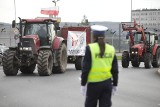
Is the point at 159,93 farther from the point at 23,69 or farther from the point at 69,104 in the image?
the point at 23,69

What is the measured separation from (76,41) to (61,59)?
9.38 feet

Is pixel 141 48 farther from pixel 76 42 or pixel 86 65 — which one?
pixel 86 65

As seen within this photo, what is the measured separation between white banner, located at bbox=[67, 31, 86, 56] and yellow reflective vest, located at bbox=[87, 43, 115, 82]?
61.0 ft

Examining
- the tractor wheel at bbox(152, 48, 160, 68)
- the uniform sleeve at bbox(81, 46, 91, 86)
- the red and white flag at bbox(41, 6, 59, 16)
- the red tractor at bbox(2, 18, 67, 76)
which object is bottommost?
the tractor wheel at bbox(152, 48, 160, 68)

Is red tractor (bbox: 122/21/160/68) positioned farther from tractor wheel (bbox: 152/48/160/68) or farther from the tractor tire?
the tractor tire

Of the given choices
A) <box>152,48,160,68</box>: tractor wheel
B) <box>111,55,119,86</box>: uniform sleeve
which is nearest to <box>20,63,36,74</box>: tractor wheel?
<box>152,48,160,68</box>: tractor wheel

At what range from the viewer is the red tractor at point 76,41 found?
2598 centimetres

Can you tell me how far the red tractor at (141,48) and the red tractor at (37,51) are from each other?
692 centimetres

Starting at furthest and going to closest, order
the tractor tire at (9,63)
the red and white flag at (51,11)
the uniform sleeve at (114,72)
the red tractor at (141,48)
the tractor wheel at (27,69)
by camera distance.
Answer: the red and white flag at (51,11) → the red tractor at (141,48) → the tractor wheel at (27,69) → the tractor tire at (9,63) → the uniform sleeve at (114,72)

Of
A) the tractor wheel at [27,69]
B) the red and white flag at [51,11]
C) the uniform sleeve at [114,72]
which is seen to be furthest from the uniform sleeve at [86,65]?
the red and white flag at [51,11]

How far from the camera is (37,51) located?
2203 centimetres

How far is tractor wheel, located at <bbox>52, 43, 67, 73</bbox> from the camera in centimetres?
2302

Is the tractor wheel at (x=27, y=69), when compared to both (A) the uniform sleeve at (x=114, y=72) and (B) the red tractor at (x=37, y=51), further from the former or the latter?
(A) the uniform sleeve at (x=114, y=72)

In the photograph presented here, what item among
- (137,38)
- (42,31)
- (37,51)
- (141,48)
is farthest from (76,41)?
(137,38)
